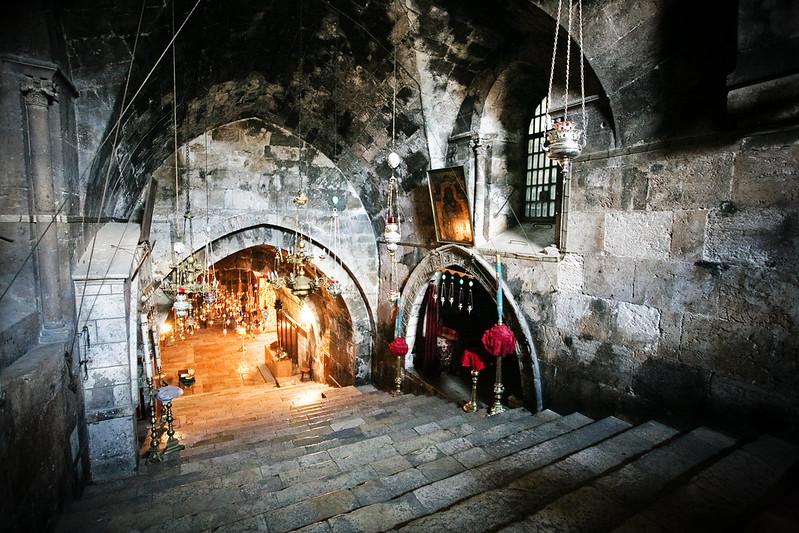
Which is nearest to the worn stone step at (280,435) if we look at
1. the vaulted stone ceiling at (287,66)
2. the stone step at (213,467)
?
the stone step at (213,467)

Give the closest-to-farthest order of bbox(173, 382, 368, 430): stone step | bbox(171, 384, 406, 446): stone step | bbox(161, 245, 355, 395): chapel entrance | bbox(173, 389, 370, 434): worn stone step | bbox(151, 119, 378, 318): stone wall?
bbox(171, 384, 406, 446): stone step → bbox(173, 389, 370, 434): worn stone step → bbox(173, 382, 368, 430): stone step → bbox(151, 119, 378, 318): stone wall → bbox(161, 245, 355, 395): chapel entrance

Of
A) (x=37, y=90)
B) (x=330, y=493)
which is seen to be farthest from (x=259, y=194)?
(x=330, y=493)

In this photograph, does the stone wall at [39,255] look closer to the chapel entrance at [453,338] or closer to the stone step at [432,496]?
the stone step at [432,496]

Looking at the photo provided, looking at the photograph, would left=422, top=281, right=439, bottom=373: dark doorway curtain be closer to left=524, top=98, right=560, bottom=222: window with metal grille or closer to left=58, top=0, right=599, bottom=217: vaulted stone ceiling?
left=58, top=0, right=599, bottom=217: vaulted stone ceiling

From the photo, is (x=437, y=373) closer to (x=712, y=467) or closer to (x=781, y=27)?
(x=712, y=467)

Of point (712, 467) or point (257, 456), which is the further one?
point (257, 456)

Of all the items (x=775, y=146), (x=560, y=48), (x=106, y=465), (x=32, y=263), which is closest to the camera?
(x=775, y=146)

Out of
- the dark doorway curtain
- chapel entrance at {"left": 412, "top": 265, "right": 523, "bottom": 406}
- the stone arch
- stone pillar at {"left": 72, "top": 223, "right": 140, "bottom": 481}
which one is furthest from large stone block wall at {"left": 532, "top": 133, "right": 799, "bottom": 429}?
the stone arch

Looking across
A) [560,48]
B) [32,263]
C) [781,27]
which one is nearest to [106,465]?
[32,263]

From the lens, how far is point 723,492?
2.86 m

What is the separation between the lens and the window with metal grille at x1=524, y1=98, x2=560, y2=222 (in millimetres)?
6281

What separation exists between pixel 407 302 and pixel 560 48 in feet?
17.7

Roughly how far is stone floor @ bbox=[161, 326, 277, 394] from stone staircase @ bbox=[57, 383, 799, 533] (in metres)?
9.45

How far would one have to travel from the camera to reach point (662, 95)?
414cm
